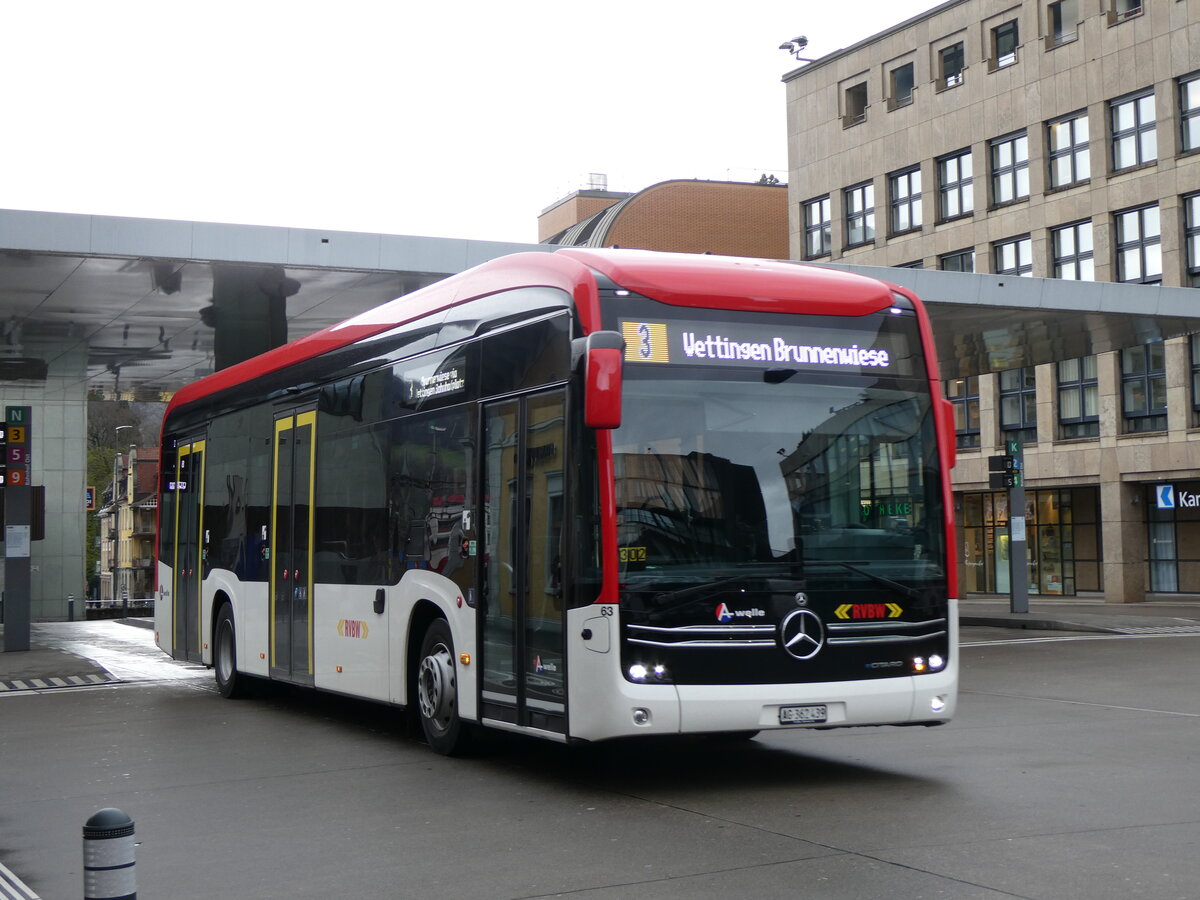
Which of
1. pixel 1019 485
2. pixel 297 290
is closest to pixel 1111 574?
pixel 1019 485

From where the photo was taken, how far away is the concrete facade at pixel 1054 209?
3953 cm

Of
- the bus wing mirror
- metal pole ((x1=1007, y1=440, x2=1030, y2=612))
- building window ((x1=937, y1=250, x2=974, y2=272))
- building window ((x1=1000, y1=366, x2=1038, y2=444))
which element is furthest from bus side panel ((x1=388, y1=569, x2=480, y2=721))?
building window ((x1=937, y1=250, x2=974, y2=272))

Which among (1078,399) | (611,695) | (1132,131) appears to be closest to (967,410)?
(1078,399)

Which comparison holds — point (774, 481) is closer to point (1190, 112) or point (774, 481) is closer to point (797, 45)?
point (1190, 112)

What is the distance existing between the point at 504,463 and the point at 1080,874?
4.74 metres

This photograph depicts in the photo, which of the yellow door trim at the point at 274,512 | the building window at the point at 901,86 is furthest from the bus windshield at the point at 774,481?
the building window at the point at 901,86

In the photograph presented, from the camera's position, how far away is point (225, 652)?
16672 millimetres

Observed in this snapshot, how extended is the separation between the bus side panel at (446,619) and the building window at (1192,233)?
105 feet

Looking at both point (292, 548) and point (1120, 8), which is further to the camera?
point (1120, 8)

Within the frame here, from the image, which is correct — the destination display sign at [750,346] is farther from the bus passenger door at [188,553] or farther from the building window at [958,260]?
the building window at [958,260]

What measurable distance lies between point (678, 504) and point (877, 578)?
1364mm

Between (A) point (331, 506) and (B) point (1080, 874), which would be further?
(A) point (331, 506)

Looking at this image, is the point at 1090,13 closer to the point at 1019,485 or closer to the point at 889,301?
the point at 1019,485

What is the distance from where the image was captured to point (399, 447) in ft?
39.8
